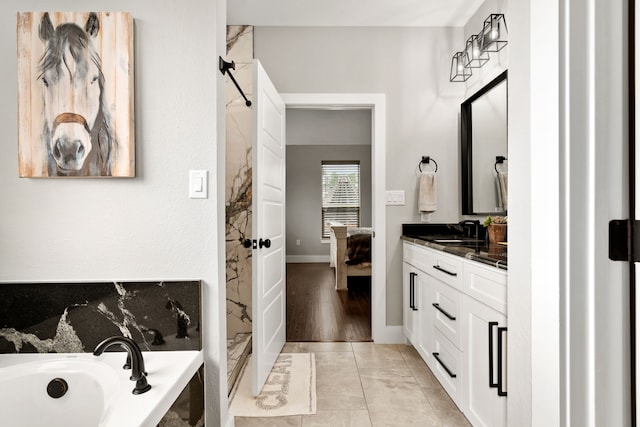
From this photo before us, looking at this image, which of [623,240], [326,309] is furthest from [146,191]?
[326,309]

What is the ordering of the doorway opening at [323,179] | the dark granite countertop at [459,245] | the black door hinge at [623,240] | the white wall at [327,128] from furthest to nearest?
1. the doorway opening at [323,179]
2. the white wall at [327,128]
3. the dark granite countertop at [459,245]
4. the black door hinge at [623,240]

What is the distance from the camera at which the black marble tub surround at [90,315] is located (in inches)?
55.1

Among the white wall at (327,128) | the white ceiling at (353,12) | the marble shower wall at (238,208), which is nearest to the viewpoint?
the white ceiling at (353,12)

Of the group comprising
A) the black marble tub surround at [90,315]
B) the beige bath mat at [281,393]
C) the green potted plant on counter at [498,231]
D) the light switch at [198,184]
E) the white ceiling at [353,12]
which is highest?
the white ceiling at [353,12]

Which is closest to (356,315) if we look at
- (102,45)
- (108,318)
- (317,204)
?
(108,318)

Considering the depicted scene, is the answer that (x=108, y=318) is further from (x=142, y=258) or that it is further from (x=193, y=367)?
(x=193, y=367)

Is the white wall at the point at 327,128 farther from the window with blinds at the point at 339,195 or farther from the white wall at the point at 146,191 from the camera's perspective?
the white wall at the point at 146,191

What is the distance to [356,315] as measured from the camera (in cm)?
362

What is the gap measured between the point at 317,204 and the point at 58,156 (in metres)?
6.17

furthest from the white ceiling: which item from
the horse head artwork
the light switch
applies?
the light switch

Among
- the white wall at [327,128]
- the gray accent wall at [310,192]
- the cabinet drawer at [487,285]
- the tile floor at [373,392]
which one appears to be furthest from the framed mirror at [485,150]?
the gray accent wall at [310,192]

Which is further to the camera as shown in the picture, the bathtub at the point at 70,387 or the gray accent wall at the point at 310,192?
the gray accent wall at the point at 310,192

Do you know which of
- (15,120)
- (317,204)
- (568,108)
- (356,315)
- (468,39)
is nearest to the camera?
(568,108)

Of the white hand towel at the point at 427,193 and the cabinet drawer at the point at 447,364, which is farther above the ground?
the white hand towel at the point at 427,193
